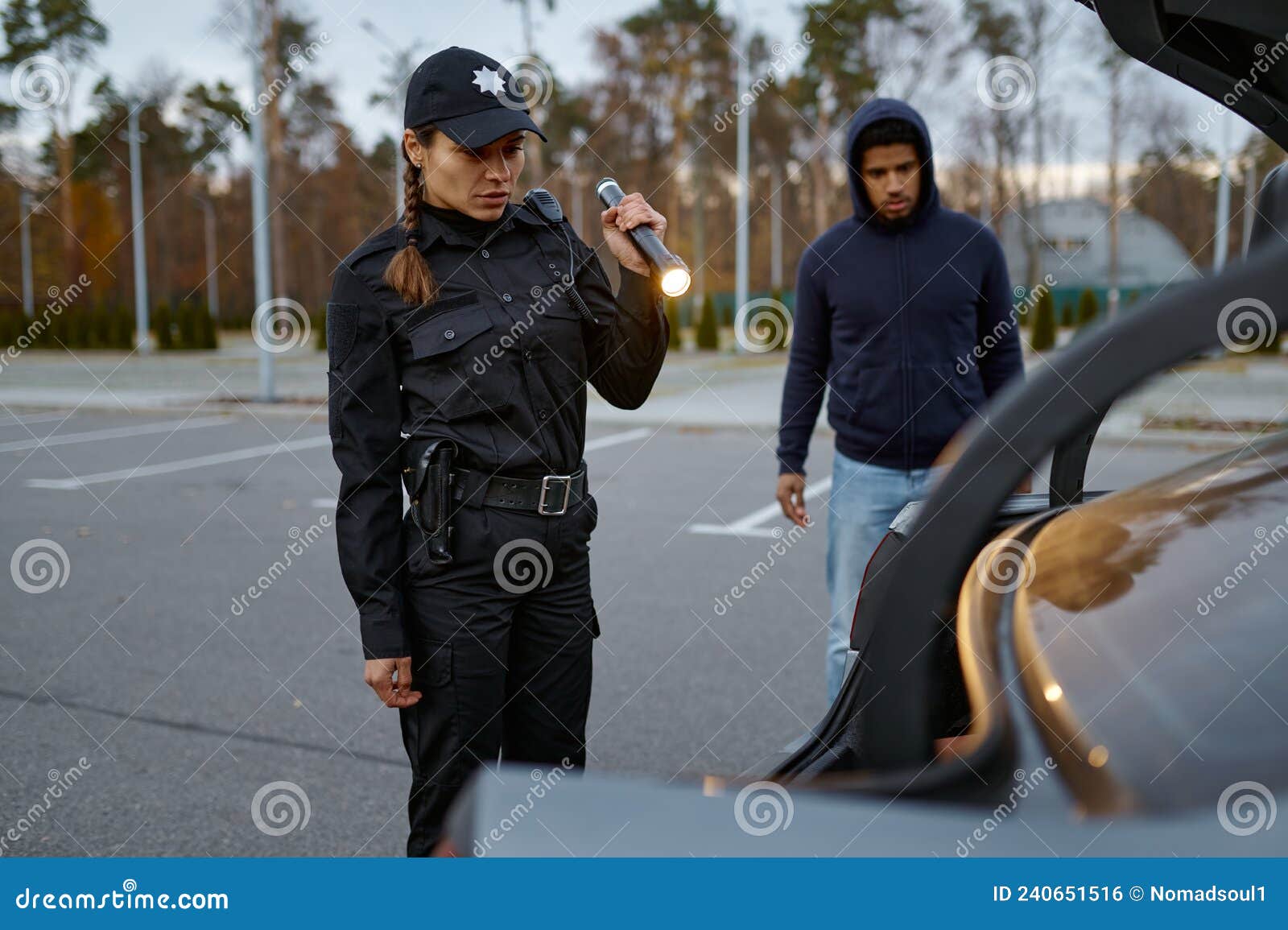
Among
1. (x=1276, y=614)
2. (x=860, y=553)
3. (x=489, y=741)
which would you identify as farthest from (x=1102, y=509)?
(x=860, y=553)

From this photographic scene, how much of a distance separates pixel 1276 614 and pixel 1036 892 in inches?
19.8

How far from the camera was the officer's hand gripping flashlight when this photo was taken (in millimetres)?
1886

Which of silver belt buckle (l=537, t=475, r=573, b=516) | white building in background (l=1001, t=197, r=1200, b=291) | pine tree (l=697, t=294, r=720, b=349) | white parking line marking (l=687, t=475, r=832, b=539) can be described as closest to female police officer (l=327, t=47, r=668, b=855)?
silver belt buckle (l=537, t=475, r=573, b=516)

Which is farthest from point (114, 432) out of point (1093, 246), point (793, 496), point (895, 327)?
point (1093, 246)

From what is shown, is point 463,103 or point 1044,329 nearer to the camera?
point 463,103

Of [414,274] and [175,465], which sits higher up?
[414,274]

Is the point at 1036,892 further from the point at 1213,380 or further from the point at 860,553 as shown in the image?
the point at 1213,380

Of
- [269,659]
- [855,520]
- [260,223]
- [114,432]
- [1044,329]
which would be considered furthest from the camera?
[1044,329]

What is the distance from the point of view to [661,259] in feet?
6.41

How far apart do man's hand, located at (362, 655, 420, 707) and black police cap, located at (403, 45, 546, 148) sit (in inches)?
37.4

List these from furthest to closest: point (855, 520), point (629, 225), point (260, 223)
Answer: point (260, 223)
point (855, 520)
point (629, 225)

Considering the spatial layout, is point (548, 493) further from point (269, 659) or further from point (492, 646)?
point (269, 659)

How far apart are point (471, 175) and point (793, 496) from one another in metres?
1.80

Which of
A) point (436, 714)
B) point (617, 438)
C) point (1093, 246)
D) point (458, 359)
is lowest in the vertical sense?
point (617, 438)
